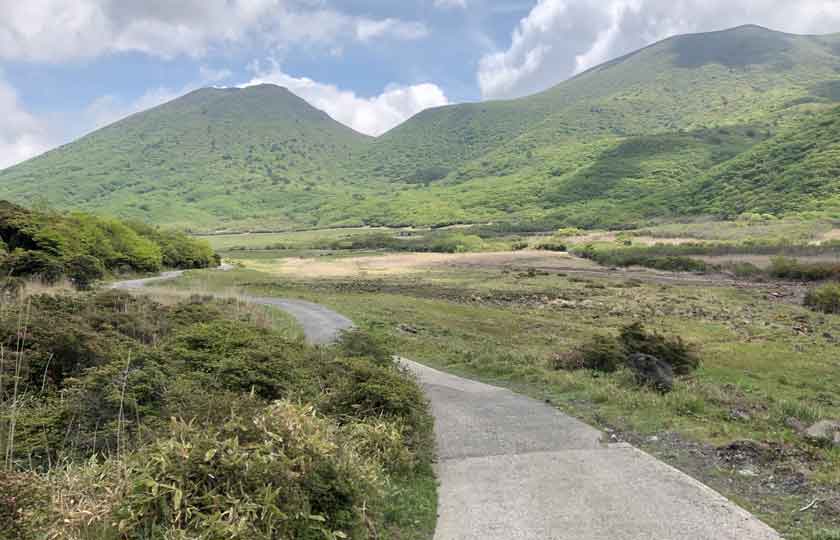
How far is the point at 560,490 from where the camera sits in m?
8.05

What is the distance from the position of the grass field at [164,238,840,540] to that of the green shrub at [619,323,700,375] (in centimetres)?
65

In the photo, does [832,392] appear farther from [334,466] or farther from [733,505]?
[334,466]

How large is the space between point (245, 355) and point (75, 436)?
308 cm

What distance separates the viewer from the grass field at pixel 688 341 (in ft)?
29.2

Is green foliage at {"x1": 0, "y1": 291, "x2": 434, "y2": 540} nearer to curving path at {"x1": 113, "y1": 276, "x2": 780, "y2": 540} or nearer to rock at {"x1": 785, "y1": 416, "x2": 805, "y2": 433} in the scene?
curving path at {"x1": 113, "y1": 276, "x2": 780, "y2": 540}

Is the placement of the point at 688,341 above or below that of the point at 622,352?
below

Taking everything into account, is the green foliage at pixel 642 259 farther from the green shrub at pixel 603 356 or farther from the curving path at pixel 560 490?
the curving path at pixel 560 490

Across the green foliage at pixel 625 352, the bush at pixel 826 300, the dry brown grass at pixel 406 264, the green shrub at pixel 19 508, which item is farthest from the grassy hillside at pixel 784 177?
the green shrub at pixel 19 508

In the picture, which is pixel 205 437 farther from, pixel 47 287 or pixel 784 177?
pixel 784 177

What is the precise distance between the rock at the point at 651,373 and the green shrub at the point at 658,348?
3.16m

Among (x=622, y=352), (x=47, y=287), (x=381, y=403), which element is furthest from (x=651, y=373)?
(x=47, y=287)

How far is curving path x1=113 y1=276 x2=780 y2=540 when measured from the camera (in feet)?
22.4

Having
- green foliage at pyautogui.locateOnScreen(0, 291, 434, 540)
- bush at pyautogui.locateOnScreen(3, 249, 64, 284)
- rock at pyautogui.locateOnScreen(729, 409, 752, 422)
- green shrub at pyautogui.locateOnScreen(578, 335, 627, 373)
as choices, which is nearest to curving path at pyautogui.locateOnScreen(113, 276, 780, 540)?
green foliage at pyautogui.locateOnScreen(0, 291, 434, 540)

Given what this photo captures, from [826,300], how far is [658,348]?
33.5 metres
